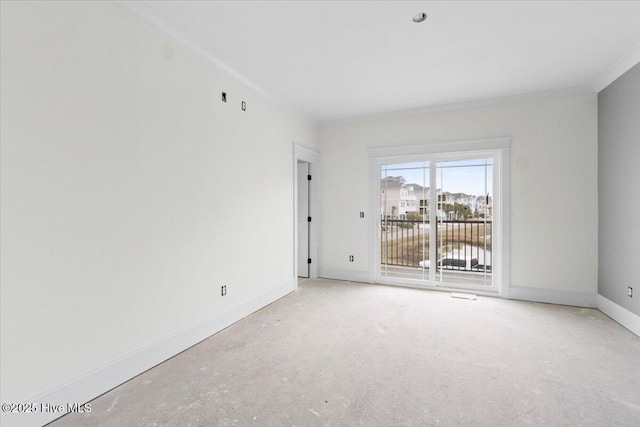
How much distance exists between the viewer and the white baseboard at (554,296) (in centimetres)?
370

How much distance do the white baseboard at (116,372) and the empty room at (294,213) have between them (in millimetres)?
13

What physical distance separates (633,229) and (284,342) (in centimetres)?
368

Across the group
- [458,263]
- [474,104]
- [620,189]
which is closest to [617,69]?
[620,189]

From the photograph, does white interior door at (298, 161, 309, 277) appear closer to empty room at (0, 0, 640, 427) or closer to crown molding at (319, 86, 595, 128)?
empty room at (0, 0, 640, 427)

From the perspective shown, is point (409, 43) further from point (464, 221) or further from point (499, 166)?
point (464, 221)

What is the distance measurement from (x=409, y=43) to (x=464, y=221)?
2771 mm

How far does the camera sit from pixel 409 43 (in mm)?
2688

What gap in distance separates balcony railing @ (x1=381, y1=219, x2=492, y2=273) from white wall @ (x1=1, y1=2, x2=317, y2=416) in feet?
8.75

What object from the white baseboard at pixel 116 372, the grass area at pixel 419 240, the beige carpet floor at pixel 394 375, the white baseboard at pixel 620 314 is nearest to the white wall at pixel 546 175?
the white baseboard at pixel 620 314

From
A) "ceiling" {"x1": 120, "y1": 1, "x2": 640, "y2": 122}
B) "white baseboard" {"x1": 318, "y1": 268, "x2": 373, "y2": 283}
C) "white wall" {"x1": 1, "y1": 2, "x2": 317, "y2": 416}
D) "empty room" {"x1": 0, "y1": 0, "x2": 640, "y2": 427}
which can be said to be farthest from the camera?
"white baseboard" {"x1": 318, "y1": 268, "x2": 373, "y2": 283}

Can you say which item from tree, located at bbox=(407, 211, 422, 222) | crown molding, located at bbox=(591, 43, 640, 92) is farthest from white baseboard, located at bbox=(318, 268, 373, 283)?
crown molding, located at bbox=(591, 43, 640, 92)

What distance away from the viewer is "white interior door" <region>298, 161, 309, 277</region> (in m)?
5.20

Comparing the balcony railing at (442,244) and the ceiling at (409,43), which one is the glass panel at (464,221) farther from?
the ceiling at (409,43)

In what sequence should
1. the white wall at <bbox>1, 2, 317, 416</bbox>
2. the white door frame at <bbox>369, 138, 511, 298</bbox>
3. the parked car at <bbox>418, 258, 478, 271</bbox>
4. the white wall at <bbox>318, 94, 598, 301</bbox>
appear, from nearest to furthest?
the white wall at <bbox>1, 2, 317, 416</bbox>
the white wall at <bbox>318, 94, 598, 301</bbox>
the white door frame at <bbox>369, 138, 511, 298</bbox>
the parked car at <bbox>418, 258, 478, 271</bbox>
